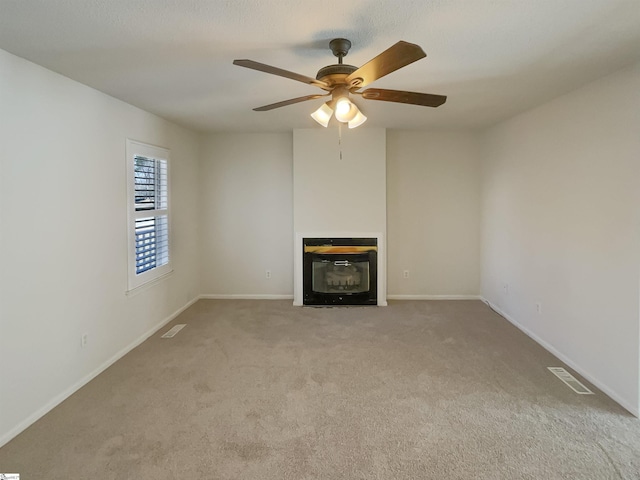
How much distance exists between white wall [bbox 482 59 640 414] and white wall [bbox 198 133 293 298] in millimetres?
2965

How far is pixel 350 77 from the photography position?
205cm

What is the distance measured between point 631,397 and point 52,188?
4305mm

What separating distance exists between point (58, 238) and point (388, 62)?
2567 mm

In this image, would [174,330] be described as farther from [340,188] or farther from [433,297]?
[433,297]

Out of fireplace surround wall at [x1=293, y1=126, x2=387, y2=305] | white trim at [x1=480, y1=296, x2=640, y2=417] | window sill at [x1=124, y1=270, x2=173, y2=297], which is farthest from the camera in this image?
fireplace surround wall at [x1=293, y1=126, x2=387, y2=305]

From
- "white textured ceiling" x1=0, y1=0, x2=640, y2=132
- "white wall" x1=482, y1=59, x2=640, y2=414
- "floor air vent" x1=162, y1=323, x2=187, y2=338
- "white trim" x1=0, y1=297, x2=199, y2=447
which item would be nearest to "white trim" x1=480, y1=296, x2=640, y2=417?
"white wall" x1=482, y1=59, x2=640, y2=414

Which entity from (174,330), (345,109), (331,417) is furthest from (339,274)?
(345,109)

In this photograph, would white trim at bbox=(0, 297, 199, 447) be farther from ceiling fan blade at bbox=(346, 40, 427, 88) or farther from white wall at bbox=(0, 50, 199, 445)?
ceiling fan blade at bbox=(346, 40, 427, 88)

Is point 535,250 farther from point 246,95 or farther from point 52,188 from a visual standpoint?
point 52,188

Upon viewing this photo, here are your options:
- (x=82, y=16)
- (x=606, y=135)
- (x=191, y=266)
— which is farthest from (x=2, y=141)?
(x=606, y=135)

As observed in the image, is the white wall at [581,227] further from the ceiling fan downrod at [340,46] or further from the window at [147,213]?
the window at [147,213]

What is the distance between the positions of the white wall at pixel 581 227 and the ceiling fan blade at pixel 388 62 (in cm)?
191

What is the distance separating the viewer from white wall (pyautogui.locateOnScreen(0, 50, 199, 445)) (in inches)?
90.9

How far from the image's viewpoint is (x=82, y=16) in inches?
74.0
